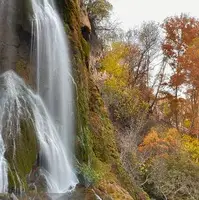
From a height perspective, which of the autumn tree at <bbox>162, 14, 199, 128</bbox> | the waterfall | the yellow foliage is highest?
the autumn tree at <bbox>162, 14, 199, 128</bbox>

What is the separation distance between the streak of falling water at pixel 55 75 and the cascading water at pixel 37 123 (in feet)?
0.62

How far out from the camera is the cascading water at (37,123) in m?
8.37

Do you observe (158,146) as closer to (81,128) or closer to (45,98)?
(81,128)

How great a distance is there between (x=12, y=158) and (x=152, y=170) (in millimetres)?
12140

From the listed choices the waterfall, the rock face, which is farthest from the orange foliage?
the rock face

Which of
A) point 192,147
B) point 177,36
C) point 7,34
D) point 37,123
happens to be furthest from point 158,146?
point 177,36

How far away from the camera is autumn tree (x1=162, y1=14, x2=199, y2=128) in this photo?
104 feet

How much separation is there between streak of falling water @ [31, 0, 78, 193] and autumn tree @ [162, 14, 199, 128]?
20213 mm

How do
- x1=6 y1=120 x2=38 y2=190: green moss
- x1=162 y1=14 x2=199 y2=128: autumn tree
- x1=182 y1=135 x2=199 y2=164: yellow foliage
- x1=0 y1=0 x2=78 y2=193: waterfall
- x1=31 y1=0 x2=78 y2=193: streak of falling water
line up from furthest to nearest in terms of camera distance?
1. x1=162 y1=14 x2=199 y2=128: autumn tree
2. x1=182 y1=135 x2=199 y2=164: yellow foliage
3. x1=31 y1=0 x2=78 y2=193: streak of falling water
4. x1=0 y1=0 x2=78 y2=193: waterfall
5. x1=6 y1=120 x2=38 y2=190: green moss

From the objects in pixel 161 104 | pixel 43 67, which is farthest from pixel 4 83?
pixel 161 104

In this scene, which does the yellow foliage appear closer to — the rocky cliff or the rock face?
the rocky cliff

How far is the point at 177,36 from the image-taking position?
3284 centimetres

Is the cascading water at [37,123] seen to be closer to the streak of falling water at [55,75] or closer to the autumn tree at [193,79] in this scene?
the streak of falling water at [55,75]

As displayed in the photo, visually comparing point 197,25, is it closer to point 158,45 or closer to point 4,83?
point 158,45
